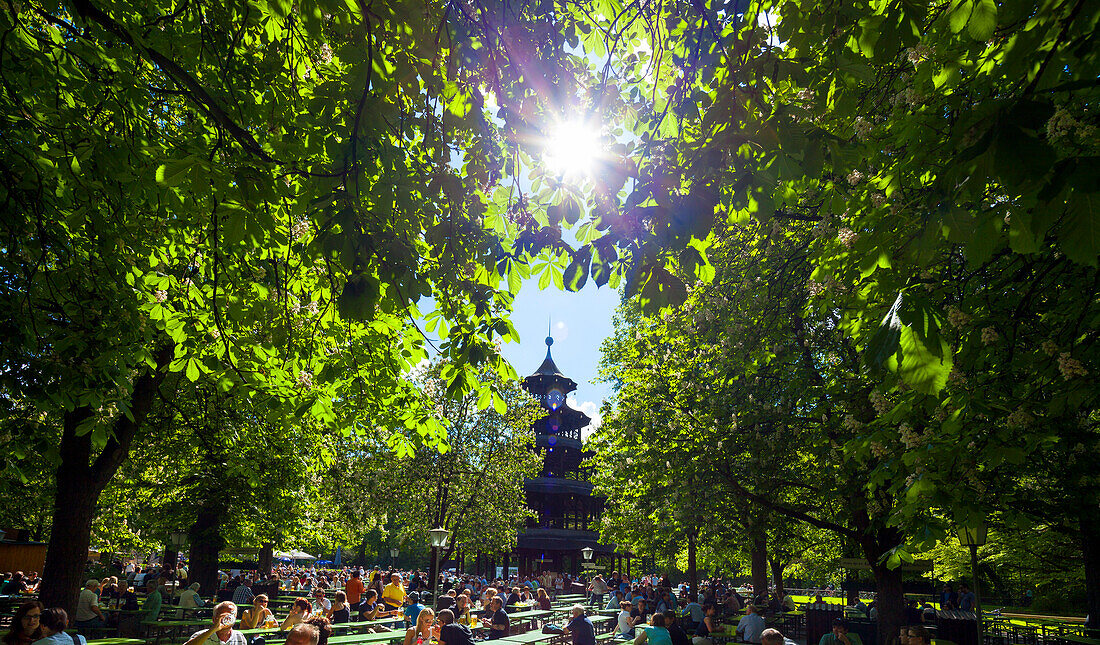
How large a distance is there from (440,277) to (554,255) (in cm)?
134

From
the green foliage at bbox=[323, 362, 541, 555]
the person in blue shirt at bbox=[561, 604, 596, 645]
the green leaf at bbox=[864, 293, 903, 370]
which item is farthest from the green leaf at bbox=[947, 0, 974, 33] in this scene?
the green foliage at bbox=[323, 362, 541, 555]

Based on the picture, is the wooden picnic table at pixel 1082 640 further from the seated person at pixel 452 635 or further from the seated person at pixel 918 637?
the seated person at pixel 452 635

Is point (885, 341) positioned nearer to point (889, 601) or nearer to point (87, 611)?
point (889, 601)

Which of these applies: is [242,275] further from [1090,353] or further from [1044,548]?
[1044,548]

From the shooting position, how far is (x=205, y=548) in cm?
2156

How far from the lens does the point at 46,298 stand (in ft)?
23.0

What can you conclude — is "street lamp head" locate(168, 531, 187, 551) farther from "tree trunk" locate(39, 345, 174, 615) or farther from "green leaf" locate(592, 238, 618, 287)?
"green leaf" locate(592, 238, 618, 287)

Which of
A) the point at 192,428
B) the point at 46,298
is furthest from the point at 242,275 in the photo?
the point at 192,428

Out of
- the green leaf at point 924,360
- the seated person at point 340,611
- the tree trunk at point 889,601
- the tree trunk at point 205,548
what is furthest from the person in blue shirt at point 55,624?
the tree trunk at point 205,548

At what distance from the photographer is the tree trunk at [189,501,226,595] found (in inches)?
830

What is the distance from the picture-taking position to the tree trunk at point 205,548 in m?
21.1

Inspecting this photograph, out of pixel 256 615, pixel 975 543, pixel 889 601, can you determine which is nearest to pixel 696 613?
pixel 889 601

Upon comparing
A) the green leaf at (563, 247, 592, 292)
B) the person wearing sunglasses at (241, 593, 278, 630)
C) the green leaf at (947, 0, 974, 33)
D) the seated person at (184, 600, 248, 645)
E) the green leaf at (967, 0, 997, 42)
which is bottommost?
the person wearing sunglasses at (241, 593, 278, 630)

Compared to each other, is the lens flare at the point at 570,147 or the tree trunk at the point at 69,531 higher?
the lens flare at the point at 570,147
